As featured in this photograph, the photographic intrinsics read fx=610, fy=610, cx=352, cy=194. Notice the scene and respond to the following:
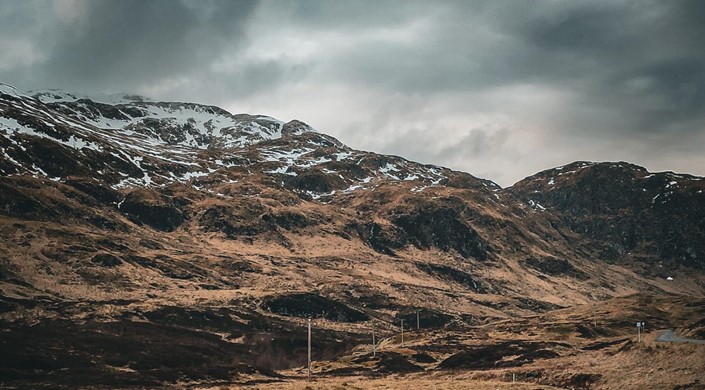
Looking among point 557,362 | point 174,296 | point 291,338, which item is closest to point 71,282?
point 174,296

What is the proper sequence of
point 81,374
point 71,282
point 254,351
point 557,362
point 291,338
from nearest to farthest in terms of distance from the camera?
1. point 557,362
2. point 81,374
3. point 254,351
4. point 291,338
5. point 71,282

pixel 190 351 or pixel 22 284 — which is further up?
pixel 22 284

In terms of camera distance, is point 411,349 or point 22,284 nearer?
point 411,349

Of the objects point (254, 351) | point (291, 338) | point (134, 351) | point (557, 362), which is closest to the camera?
point (557, 362)

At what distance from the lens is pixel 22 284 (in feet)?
552

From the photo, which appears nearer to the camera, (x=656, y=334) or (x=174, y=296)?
(x=656, y=334)

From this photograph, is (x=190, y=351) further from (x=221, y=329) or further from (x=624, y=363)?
(x=624, y=363)

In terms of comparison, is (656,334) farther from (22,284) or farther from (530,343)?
(22,284)

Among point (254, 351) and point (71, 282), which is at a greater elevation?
point (71, 282)

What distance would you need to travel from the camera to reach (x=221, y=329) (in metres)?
162

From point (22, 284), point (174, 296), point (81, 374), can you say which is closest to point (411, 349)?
point (81, 374)

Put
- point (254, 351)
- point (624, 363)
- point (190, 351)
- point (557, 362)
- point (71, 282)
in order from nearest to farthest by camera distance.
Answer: point (624, 363) < point (557, 362) < point (190, 351) < point (254, 351) < point (71, 282)

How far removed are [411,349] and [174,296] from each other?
9517 cm

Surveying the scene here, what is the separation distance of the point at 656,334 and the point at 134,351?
8681 cm
